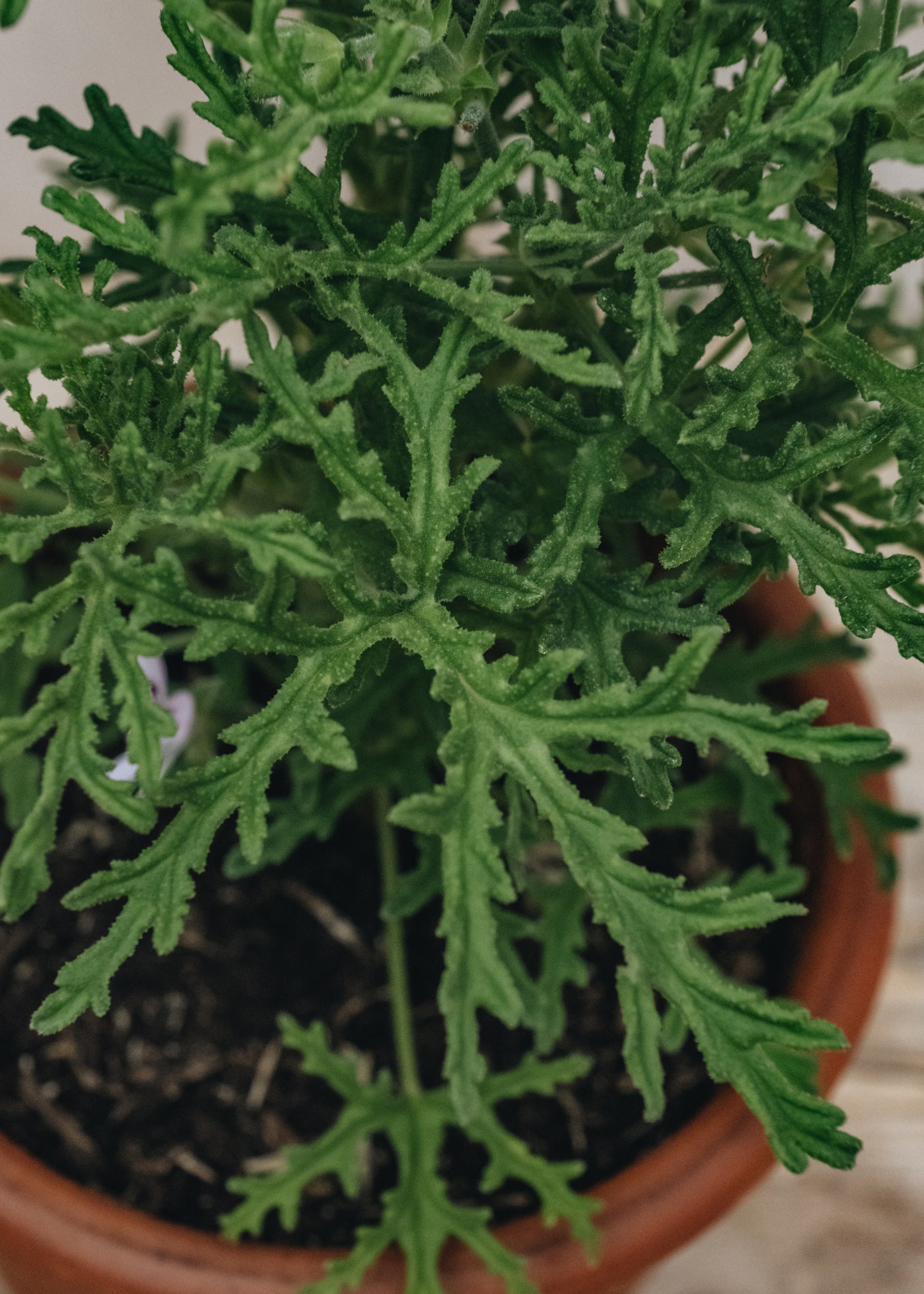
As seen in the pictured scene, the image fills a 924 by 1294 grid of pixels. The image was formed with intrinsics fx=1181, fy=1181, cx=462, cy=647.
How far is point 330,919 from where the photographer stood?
33.9 inches


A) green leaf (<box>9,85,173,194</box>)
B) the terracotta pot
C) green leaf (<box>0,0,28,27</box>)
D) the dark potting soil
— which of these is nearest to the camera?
green leaf (<box>0,0,28,27</box>)

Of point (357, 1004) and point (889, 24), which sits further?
point (357, 1004)

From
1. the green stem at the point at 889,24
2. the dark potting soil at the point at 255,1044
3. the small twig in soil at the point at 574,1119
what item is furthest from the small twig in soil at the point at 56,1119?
the green stem at the point at 889,24

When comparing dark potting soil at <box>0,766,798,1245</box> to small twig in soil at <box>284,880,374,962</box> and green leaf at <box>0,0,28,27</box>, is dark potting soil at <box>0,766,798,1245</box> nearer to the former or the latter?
small twig in soil at <box>284,880,374,962</box>

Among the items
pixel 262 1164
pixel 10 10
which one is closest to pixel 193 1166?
pixel 262 1164

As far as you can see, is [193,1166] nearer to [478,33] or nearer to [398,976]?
[398,976]

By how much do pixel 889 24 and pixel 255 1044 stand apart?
714mm

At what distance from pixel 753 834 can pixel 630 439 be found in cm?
50

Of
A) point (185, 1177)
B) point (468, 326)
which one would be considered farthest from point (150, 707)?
point (185, 1177)

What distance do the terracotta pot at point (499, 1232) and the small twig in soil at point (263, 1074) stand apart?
0.14m

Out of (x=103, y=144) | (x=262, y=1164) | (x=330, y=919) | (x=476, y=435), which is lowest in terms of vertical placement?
(x=262, y=1164)

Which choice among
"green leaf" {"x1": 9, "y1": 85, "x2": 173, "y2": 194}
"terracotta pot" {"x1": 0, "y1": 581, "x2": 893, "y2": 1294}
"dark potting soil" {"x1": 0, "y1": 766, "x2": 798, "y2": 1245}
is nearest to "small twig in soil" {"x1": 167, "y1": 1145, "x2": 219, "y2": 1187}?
"dark potting soil" {"x1": 0, "y1": 766, "x2": 798, "y2": 1245}

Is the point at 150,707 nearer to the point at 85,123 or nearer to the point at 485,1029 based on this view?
the point at 485,1029

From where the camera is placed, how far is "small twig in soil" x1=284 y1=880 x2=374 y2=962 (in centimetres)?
86
